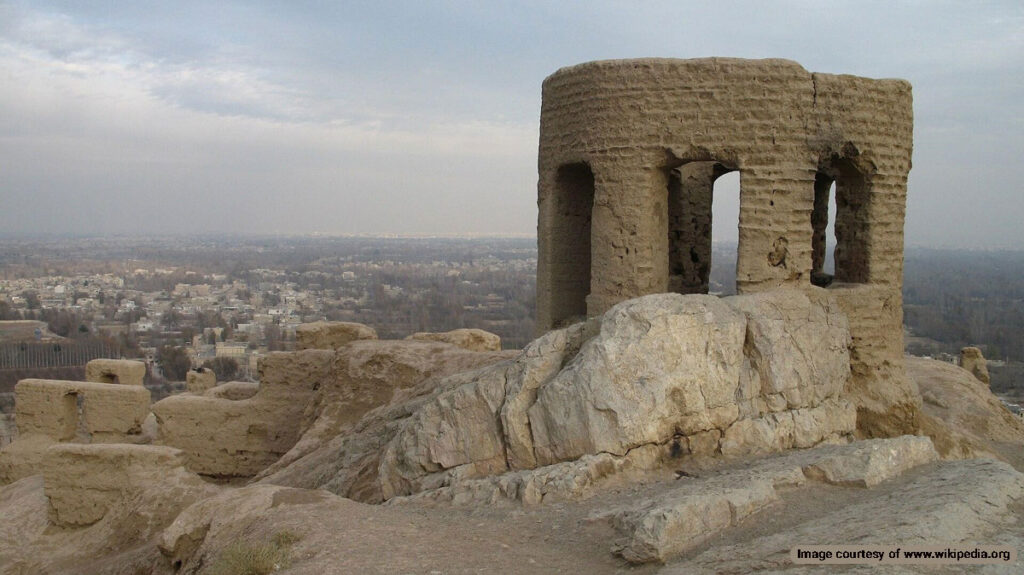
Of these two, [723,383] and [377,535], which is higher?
[723,383]

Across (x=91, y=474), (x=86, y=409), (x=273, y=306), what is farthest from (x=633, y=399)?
(x=273, y=306)

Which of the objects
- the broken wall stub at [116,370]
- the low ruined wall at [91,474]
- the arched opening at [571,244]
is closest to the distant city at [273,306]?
the broken wall stub at [116,370]

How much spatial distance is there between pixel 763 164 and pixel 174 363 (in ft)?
122

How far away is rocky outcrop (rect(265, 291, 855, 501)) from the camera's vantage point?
691cm

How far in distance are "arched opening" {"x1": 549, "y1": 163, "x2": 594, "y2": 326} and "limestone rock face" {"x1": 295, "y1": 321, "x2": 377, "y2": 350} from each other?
165 inches

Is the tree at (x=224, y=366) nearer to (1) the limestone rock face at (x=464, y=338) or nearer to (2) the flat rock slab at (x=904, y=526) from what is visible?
(1) the limestone rock face at (x=464, y=338)

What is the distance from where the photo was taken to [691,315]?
7418 millimetres

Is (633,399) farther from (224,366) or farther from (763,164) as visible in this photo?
(224,366)

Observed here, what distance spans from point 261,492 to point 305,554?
4.60 ft

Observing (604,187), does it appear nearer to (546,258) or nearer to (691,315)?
(546,258)

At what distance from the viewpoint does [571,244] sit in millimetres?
11125

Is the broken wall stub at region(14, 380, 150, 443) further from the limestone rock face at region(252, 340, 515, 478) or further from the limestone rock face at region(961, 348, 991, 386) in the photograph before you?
the limestone rock face at region(961, 348, 991, 386)

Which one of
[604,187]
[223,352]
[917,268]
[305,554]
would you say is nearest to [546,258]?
[604,187]

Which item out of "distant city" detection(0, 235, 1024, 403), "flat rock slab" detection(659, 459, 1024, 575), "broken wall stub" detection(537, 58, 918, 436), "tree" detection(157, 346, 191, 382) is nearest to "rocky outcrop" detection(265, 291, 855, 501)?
"broken wall stub" detection(537, 58, 918, 436)
